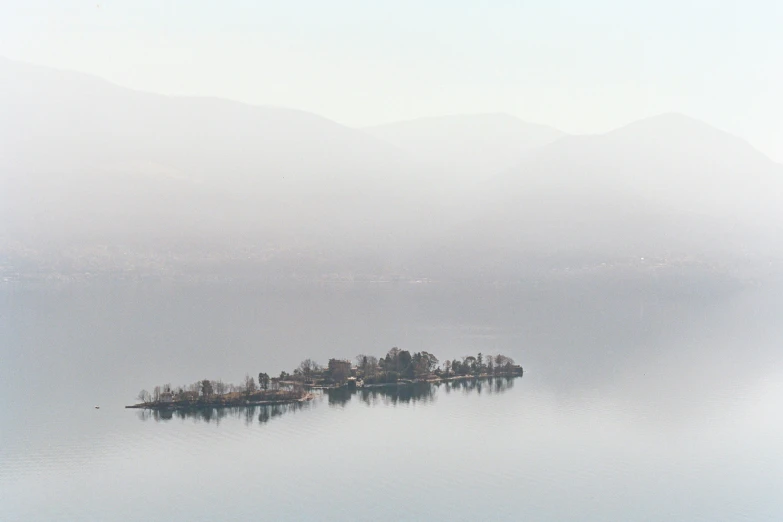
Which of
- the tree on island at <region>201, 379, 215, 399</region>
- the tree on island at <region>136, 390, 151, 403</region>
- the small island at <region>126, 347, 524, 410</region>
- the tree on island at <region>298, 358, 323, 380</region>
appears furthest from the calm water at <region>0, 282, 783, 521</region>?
the tree on island at <region>298, 358, 323, 380</region>

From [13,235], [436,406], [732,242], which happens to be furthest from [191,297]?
[732,242]

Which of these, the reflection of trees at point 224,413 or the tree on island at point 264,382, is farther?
the tree on island at point 264,382

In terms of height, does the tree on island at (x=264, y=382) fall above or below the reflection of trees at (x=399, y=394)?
above

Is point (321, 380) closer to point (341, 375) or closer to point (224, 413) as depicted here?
point (341, 375)

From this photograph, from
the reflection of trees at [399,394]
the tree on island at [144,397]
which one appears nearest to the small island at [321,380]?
the tree on island at [144,397]

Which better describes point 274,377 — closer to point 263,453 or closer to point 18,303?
Answer: point 263,453

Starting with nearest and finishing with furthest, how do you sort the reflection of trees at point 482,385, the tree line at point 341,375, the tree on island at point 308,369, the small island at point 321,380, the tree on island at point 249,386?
the small island at point 321,380, the tree line at point 341,375, the tree on island at point 249,386, the reflection of trees at point 482,385, the tree on island at point 308,369

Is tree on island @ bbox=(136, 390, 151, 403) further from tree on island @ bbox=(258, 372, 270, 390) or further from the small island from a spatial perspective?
tree on island @ bbox=(258, 372, 270, 390)

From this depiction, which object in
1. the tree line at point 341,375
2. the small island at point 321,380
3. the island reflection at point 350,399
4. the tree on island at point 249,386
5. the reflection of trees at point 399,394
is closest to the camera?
the island reflection at point 350,399

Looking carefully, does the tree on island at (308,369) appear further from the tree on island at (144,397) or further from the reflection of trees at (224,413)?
the tree on island at (144,397)
